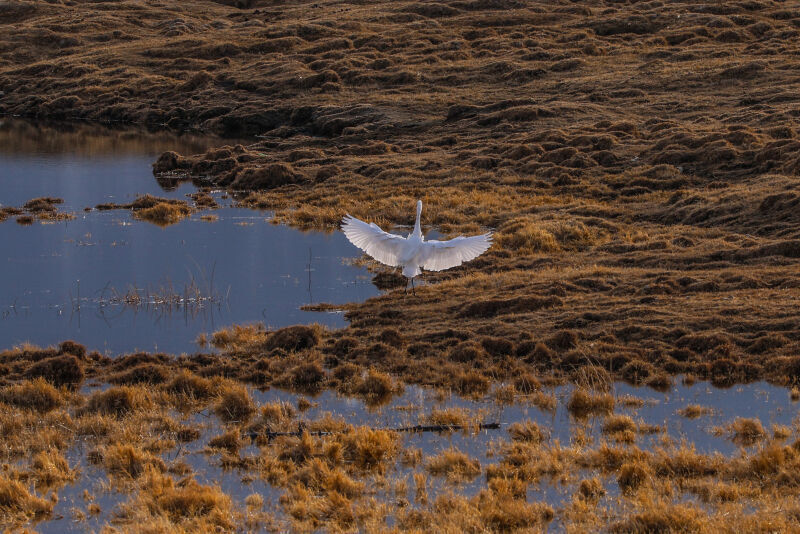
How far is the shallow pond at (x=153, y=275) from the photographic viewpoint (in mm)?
21312

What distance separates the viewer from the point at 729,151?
1371 inches

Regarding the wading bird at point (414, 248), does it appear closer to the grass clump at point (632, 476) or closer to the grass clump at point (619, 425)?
the grass clump at point (619, 425)

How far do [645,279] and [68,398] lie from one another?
1238 cm

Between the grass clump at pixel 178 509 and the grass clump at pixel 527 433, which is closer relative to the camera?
the grass clump at pixel 178 509

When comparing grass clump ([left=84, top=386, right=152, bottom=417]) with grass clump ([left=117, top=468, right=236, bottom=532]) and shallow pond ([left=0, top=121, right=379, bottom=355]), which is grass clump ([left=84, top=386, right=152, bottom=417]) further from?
shallow pond ([left=0, top=121, right=379, bottom=355])

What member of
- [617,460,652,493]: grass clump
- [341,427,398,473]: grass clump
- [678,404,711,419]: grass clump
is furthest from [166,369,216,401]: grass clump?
[678,404,711,419]: grass clump

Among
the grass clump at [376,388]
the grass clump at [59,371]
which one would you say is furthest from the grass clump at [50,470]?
the grass clump at [376,388]

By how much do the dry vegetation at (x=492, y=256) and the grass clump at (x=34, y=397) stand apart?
36 millimetres

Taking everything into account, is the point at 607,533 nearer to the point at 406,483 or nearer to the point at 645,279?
the point at 406,483

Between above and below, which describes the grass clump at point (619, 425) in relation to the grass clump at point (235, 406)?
above

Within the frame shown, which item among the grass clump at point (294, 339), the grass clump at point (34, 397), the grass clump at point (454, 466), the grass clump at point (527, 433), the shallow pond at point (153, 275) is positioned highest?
the grass clump at point (454, 466)

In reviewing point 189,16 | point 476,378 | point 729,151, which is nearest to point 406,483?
point 476,378

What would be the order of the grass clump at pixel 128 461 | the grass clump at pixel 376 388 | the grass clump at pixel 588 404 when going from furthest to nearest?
the grass clump at pixel 376 388 → the grass clump at pixel 588 404 → the grass clump at pixel 128 461

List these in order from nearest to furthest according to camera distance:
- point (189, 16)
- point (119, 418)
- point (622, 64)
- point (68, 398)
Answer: point (119, 418)
point (68, 398)
point (622, 64)
point (189, 16)
